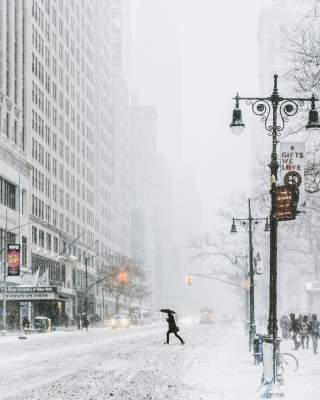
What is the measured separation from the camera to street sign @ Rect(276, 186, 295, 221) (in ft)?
68.9

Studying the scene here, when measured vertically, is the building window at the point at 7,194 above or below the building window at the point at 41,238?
above

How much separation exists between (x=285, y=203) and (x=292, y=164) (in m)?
1.62

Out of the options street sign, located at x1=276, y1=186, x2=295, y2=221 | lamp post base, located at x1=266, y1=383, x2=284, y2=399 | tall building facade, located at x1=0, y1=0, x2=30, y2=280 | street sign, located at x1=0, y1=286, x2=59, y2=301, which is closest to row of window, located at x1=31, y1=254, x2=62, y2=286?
tall building facade, located at x1=0, y1=0, x2=30, y2=280

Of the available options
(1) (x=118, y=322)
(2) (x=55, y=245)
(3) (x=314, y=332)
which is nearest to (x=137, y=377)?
(3) (x=314, y=332)

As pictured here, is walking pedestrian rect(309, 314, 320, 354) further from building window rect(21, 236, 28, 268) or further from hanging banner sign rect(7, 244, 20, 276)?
building window rect(21, 236, 28, 268)

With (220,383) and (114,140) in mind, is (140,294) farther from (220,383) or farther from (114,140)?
(220,383)

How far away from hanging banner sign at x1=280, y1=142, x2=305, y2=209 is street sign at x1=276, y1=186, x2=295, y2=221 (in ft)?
3.07

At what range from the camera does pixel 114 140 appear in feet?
634

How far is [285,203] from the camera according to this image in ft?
69.5

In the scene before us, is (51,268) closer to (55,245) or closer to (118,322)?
(55,245)

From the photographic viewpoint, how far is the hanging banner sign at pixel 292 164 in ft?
73.3

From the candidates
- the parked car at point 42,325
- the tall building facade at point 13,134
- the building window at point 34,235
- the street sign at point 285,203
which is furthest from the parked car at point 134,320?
the street sign at point 285,203

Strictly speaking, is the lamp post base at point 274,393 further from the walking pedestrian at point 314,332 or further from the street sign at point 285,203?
the walking pedestrian at point 314,332

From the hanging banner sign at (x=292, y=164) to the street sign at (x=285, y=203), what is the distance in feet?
3.07
